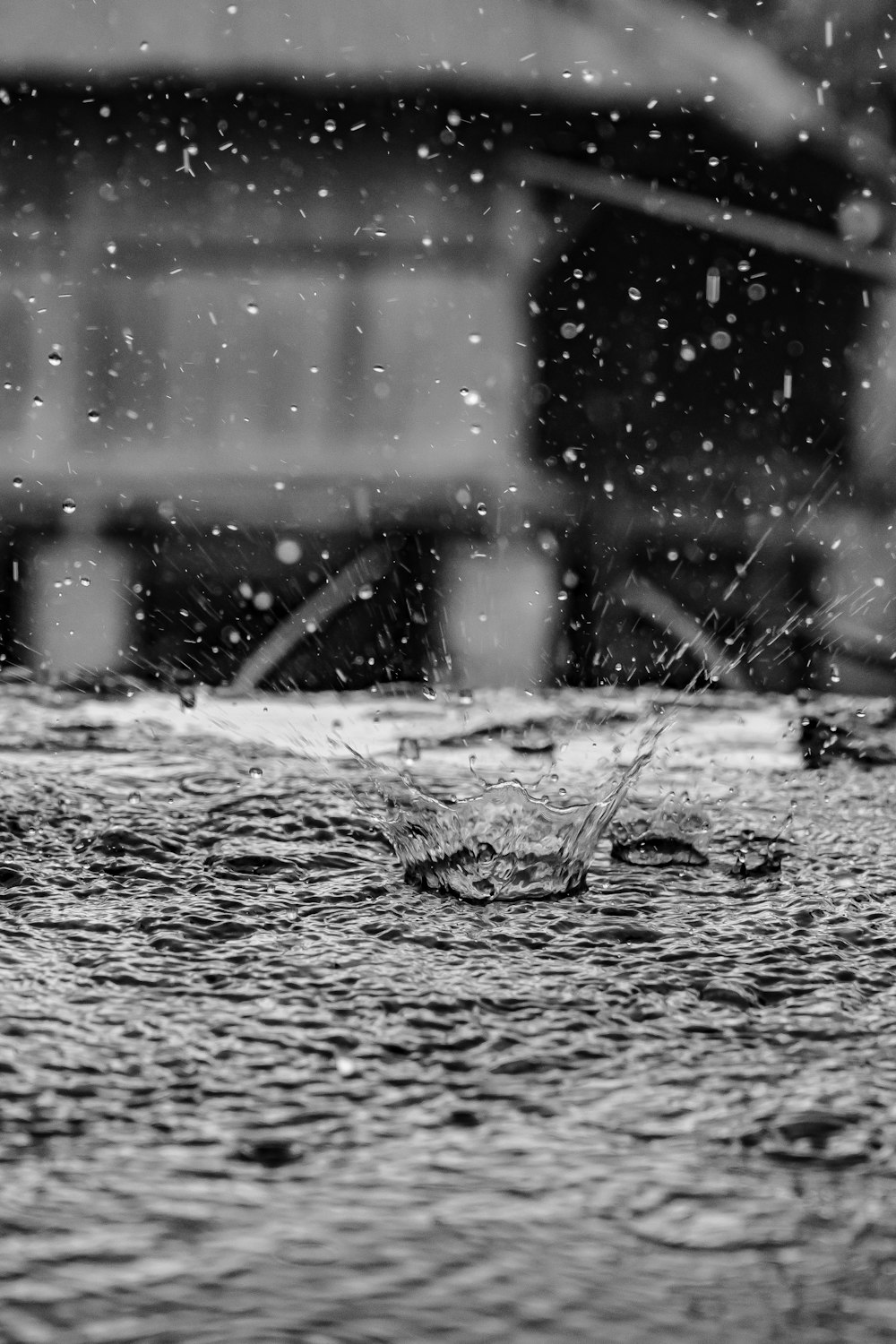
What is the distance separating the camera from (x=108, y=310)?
16.8 feet

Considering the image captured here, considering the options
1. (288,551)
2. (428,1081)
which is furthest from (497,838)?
(288,551)

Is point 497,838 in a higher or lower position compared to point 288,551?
lower

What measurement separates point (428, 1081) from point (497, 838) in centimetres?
65

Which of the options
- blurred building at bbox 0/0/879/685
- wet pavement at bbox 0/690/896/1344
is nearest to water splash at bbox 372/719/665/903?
wet pavement at bbox 0/690/896/1344

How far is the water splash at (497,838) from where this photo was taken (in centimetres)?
134

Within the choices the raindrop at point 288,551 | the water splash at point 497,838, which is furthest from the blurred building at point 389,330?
the water splash at point 497,838

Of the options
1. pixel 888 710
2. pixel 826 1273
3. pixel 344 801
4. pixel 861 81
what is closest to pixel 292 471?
pixel 861 81

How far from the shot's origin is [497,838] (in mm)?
1479

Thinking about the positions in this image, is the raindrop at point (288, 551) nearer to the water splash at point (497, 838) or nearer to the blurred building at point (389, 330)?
the blurred building at point (389, 330)

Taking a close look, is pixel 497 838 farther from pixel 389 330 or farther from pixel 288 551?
pixel 389 330

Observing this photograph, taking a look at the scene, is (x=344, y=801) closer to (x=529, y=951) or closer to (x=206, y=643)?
(x=529, y=951)

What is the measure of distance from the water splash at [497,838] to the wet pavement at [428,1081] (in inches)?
1.0

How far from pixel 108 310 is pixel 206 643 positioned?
1.22 metres

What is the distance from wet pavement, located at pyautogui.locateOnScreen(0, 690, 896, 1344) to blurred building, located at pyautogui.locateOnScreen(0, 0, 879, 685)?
3.42 metres
